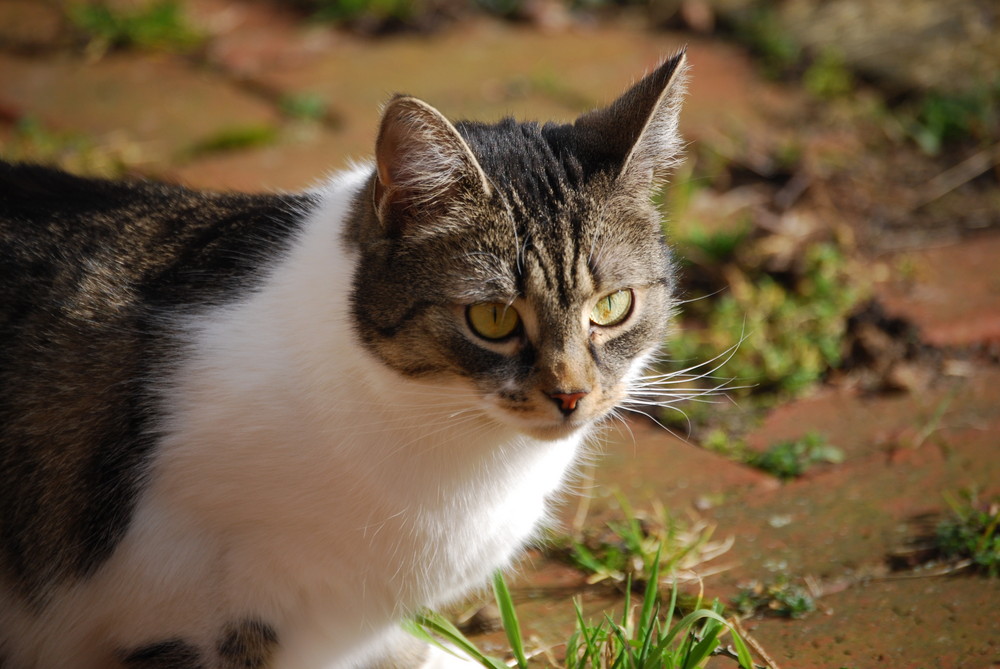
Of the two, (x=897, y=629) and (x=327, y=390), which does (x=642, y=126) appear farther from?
(x=897, y=629)

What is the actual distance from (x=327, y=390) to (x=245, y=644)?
56cm

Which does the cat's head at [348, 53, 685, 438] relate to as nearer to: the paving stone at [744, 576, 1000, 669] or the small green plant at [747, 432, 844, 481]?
the paving stone at [744, 576, 1000, 669]

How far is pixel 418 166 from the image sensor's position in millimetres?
1979

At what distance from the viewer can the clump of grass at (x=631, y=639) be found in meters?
1.99

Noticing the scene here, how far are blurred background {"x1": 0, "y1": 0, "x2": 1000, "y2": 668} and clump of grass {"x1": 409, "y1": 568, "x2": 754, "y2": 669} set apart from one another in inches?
6.0

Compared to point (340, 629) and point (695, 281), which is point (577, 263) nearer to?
point (340, 629)

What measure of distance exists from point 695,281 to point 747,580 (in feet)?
4.97

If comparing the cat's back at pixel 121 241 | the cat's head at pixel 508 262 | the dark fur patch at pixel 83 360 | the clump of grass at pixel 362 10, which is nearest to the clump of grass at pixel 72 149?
the clump of grass at pixel 362 10

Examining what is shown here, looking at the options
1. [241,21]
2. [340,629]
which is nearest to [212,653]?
[340,629]

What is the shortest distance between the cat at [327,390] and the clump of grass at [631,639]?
133 mm

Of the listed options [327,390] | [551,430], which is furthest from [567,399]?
[327,390]

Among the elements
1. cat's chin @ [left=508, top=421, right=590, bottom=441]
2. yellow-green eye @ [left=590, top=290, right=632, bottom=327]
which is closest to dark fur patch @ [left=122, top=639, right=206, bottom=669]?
cat's chin @ [left=508, top=421, right=590, bottom=441]

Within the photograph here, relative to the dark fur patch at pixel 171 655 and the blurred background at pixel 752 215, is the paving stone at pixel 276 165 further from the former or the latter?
the dark fur patch at pixel 171 655

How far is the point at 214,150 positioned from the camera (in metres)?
4.30
